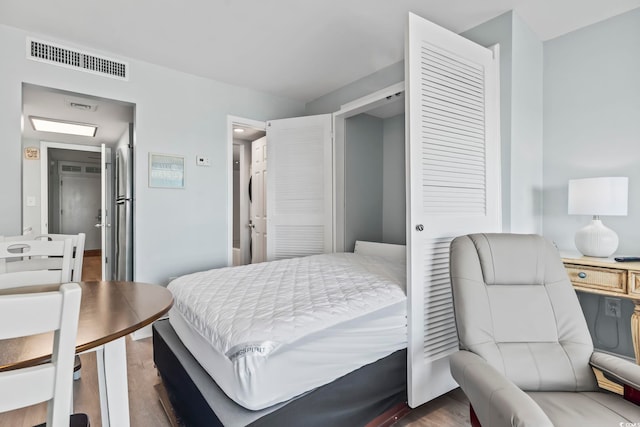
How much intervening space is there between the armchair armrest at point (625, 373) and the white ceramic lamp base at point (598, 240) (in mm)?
988

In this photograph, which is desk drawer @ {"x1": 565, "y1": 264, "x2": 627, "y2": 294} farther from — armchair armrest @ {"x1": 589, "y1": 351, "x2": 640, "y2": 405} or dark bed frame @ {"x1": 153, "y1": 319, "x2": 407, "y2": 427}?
dark bed frame @ {"x1": 153, "y1": 319, "x2": 407, "y2": 427}

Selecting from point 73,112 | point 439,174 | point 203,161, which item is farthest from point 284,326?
point 73,112

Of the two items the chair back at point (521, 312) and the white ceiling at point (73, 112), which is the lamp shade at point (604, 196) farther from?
the white ceiling at point (73, 112)

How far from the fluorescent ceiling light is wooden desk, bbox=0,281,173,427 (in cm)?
381

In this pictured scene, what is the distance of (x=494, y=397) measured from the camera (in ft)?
3.34

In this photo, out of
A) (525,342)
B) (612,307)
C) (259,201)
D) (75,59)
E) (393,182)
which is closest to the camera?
(525,342)

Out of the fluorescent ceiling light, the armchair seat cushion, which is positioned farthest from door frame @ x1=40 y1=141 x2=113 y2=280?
the armchair seat cushion

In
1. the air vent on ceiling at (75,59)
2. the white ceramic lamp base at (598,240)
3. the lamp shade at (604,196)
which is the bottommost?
the white ceramic lamp base at (598,240)

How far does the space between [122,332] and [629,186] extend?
301 cm

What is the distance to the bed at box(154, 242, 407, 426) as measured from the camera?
1218 mm

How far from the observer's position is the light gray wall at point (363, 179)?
3623mm

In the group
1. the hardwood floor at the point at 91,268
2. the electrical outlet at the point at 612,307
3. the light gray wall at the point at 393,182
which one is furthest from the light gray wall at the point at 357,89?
the hardwood floor at the point at 91,268

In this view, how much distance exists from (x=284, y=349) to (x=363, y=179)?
9.14 ft

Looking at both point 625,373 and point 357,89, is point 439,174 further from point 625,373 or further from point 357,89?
point 357,89
